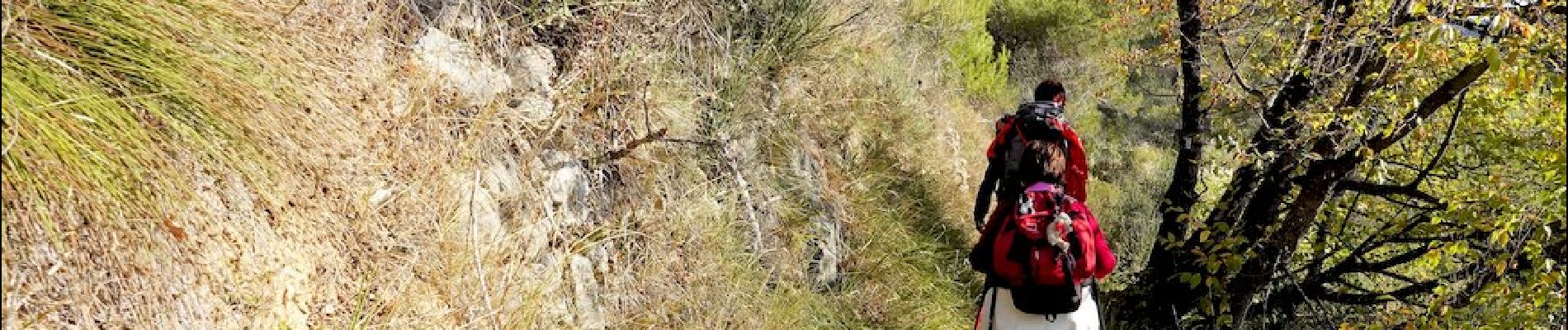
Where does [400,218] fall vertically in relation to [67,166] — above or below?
below

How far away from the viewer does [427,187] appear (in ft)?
12.4

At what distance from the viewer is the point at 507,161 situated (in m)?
4.27

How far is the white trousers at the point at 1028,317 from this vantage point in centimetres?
469

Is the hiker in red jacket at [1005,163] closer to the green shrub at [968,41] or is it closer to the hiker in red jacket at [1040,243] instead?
the hiker in red jacket at [1040,243]

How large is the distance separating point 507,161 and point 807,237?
2102 mm

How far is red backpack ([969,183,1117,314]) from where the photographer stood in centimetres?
451

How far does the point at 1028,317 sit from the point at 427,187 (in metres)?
2.48

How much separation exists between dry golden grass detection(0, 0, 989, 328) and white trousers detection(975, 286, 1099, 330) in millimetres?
895

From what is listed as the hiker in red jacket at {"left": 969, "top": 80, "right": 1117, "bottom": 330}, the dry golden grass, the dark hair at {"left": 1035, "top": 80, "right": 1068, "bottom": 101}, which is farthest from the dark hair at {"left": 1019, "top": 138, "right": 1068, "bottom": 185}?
the dry golden grass

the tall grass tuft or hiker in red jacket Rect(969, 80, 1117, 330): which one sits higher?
the tall grass tuft

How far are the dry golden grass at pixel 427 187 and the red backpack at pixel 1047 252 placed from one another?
1.06 metres

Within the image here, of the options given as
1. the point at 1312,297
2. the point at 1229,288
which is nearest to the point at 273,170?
the point at 1229,288

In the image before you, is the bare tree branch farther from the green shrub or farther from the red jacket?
the green shrub

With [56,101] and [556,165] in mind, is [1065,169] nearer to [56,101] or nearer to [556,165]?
[556,165]
